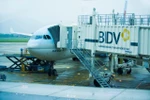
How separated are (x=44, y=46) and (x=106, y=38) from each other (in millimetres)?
7038

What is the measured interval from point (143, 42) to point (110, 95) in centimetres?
891

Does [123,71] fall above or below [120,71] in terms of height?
below

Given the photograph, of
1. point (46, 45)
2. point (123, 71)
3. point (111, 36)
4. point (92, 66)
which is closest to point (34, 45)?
point (46, 45)

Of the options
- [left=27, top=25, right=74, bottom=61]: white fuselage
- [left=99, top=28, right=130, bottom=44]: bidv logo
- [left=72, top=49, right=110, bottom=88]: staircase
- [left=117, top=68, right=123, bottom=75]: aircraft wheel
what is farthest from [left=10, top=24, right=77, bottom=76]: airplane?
[left=99, top=28, right=130, bottom=44]: bidv logo

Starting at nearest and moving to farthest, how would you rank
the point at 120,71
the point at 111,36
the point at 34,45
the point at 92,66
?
the point at 111,36 < the point at 92,66 < the point at 34,45 < the point at 120,71

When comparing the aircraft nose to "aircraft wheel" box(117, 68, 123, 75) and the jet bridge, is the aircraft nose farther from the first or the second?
Result: "aircraft wheel" box(117, 68, 123, 75)

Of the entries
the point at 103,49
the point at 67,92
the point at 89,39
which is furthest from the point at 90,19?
the point at 67,92

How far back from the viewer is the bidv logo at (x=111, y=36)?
623 inches

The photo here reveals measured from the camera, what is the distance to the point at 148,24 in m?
15.0

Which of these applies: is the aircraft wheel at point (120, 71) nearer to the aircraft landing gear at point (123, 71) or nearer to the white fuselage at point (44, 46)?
the aircraft landing gear at point (123, 71)

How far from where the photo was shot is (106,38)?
17.2 metres

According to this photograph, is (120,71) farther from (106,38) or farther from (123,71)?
(106,38)

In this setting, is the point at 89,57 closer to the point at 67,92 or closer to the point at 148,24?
the point at 148,24

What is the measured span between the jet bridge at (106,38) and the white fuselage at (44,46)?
1244 millimetres
